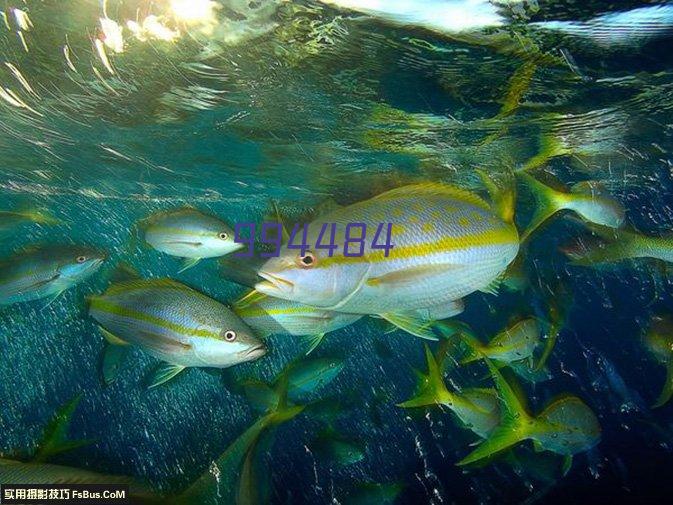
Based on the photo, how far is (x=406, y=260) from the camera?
8.22 ft

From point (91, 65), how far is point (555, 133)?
7.75 m

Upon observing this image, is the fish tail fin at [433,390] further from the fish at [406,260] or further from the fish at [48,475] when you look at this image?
the fish at [48,475]

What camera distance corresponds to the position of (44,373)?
1374 centimetres

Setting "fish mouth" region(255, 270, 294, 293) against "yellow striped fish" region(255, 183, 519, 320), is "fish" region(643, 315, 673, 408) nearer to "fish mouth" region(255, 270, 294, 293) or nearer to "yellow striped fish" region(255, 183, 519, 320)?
"yellow striped fish" region(255, 183, 519, 320)

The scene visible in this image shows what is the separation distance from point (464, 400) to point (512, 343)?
2.81 feet

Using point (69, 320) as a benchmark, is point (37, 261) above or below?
above

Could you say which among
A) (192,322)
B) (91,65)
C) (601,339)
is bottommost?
(601,339)

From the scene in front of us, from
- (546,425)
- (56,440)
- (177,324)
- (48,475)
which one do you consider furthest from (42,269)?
(546,425)

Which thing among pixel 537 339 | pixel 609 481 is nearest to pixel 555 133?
pixel 537 339

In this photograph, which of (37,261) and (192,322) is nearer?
(192,322)

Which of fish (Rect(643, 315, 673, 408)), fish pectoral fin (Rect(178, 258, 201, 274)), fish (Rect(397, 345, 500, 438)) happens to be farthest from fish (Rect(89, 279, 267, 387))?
fish (Rect(643, 315, 673, 408))

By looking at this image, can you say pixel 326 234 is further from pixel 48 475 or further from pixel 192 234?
pixel 192 234

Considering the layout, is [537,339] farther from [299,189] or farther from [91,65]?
[299,189]

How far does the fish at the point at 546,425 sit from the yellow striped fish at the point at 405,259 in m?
2.07
